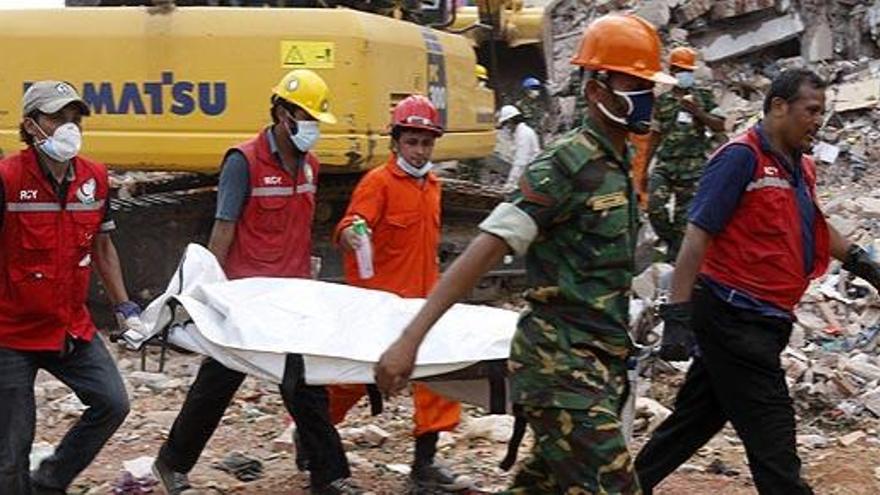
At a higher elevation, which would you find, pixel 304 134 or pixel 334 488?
pixel 304 134

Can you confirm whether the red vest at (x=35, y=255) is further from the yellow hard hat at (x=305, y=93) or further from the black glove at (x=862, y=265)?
the black glove at (x=862, y=265)

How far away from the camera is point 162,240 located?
400 inches

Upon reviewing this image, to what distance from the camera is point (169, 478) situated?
6062mm

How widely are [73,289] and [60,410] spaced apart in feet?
8.09

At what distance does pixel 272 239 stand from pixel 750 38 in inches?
562

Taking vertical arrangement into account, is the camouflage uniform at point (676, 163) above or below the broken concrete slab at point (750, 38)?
below

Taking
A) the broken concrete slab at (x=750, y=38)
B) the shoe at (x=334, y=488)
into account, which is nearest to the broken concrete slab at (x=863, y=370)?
the shoe at (x=334, y=488)

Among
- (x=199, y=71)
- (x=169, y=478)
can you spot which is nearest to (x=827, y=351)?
(x=199, y=71)

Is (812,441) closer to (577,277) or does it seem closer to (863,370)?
(863,370)

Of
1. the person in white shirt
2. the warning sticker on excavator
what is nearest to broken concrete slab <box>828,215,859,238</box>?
the person in white shirt

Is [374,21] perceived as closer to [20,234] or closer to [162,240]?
[162,240]

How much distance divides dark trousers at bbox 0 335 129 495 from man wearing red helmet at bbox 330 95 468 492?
110cm

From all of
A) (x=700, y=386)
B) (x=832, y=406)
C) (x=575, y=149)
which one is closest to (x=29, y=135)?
(x=575, y=149)

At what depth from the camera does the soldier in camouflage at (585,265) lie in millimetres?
4105
